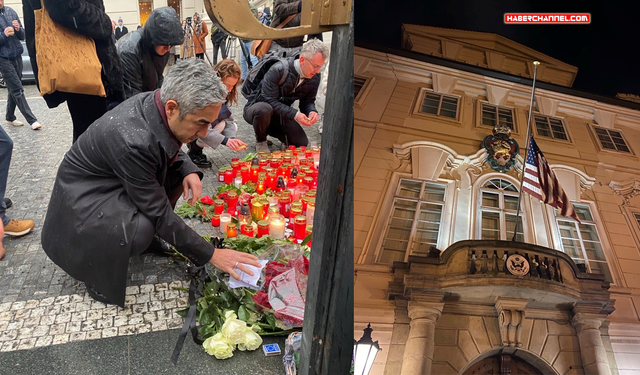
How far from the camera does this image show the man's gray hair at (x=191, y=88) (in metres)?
2.21

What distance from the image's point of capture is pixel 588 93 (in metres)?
0.61

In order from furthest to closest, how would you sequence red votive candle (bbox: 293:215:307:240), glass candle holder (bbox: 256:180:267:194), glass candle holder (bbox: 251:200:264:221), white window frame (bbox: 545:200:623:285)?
glass candle holder (bbox: 256:180:267:194) < glass candle holder (bbox: 251:200:264:221) < red votive candle (bbox: 293:215:307:240) < white window frame (bbox: 545:200:623:285)

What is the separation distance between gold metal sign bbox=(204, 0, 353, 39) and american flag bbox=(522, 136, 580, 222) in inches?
19.8

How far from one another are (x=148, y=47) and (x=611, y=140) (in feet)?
12.8

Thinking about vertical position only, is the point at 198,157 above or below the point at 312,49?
below

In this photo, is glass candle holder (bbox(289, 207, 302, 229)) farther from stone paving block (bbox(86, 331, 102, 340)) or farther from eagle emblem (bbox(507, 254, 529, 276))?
eagle emblem (bbox(507, 254, 529, 276))

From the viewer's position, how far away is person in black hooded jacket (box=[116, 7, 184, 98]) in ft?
A: 12.3

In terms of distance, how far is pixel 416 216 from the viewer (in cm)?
62

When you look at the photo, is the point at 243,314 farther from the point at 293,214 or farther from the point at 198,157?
the point at 198,157

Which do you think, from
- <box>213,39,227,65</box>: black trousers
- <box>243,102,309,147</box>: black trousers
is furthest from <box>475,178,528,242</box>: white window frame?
<box>213,39,227,65</box>: black trousers

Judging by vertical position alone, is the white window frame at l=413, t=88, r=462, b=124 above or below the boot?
below

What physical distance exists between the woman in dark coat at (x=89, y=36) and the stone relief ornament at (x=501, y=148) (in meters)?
3.09

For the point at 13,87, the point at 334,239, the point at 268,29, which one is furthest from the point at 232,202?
the point at 13,87

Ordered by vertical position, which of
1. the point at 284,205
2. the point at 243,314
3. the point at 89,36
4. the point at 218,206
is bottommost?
the point at 243,314
